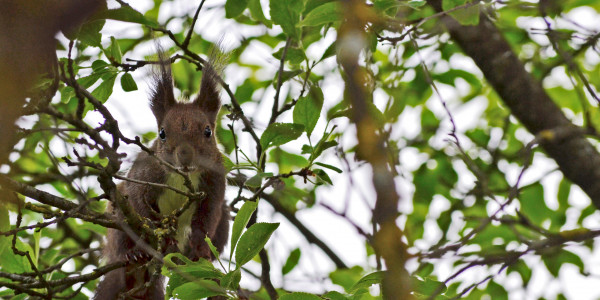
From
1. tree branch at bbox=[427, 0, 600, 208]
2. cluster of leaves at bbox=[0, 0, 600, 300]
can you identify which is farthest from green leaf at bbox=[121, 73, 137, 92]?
tree branch at bbox=[427, 0, 600, 208]

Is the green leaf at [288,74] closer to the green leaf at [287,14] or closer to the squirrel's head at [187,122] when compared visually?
the green leaf at [287,14]

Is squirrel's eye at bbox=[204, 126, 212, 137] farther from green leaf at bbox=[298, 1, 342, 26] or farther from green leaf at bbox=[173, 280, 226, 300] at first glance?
green leaf at bbox=[173, 280, 226, 300]

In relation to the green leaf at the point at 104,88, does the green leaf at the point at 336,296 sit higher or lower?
lower

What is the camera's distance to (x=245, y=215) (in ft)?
7.26

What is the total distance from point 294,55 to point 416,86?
4.38ft

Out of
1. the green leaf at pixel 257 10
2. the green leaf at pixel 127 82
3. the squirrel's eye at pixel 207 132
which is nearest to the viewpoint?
the green leaf at pixel 127 82

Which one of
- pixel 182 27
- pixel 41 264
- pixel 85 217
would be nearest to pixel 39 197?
pixel 85 217

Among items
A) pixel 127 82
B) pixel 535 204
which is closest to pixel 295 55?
pixel 127 82

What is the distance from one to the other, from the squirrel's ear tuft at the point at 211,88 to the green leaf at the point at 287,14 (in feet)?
2.96

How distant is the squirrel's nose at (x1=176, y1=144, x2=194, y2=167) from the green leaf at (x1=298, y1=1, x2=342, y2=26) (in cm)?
105

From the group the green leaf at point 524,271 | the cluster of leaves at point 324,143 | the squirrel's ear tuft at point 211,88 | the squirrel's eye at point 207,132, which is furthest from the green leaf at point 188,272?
the green leaf at point 524,271

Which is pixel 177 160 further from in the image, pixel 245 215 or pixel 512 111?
pixel 512 111

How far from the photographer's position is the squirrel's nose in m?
3.00

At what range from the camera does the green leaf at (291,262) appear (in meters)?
3.58
